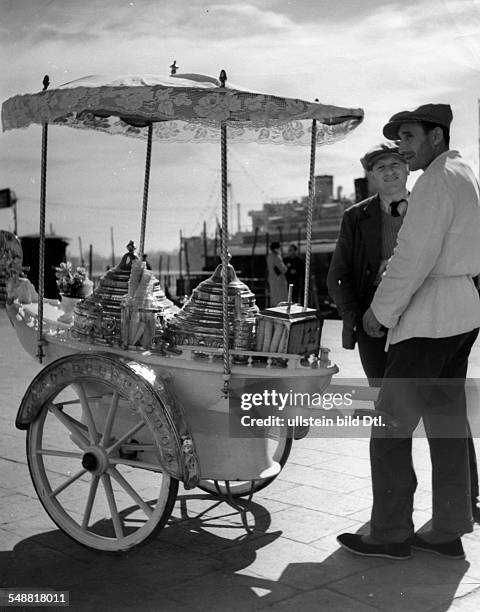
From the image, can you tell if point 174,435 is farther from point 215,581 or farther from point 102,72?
point 102,72

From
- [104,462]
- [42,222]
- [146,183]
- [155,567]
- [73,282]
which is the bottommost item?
[155,567]

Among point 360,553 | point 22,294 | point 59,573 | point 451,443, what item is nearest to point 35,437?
point 59,573

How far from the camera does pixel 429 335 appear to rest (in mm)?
3021

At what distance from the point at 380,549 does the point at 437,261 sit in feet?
3.42

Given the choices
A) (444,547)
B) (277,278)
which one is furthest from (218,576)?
(277,278)

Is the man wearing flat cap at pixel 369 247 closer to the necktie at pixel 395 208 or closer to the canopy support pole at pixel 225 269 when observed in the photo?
the necktie at pixel 395 208

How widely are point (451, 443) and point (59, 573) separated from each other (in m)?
1.47

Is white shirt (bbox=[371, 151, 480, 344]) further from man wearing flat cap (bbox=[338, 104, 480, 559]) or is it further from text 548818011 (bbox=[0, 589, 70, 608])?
text 548818011 (bbox=[0, 589, 70, 608])

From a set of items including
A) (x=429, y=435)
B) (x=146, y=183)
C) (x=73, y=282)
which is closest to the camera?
(x=429, y=435)

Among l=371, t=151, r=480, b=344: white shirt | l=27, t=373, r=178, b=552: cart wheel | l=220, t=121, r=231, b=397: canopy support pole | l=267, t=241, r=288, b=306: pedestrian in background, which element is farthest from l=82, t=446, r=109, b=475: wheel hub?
l=267, t=241, r=288, b=306: pedestrian in background

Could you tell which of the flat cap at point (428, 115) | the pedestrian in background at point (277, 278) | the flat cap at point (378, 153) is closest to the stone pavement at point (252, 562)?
the flat cap at point (378, 153)

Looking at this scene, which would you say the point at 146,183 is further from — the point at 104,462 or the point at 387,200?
the point at 104,462

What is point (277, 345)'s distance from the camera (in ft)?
9.87

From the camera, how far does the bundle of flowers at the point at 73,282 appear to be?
4.13 meters
